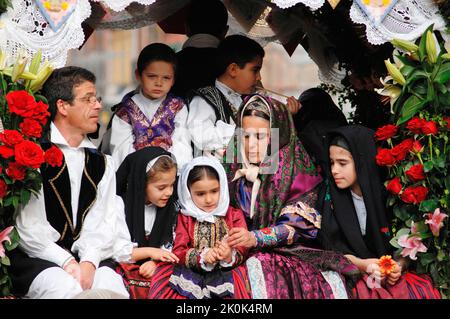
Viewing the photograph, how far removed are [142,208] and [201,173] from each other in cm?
52

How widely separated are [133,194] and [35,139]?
89 cm

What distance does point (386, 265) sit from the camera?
7.10m

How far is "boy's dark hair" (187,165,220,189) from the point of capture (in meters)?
7.32

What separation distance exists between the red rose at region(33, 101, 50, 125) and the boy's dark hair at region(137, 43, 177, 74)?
136 cm

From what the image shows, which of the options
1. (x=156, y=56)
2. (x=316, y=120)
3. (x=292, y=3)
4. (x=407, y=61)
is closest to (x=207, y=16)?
(x=156, y=56)

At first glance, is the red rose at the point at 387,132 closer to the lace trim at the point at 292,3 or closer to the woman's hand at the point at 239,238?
the lace trim at the point at 292,3

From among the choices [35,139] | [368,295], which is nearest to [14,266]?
[35,139]

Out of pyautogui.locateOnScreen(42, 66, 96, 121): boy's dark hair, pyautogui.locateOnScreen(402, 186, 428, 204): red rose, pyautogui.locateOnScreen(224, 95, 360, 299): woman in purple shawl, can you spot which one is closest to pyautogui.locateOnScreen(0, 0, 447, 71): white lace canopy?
pyautogui.locateOnScreen(42, 66, 96, 121): boy's dark hair

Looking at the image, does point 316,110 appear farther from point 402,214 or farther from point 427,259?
point 427,259

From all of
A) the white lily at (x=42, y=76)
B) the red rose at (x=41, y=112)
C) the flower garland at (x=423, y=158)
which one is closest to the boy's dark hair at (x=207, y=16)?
the flower garland at (x=423, y=158)

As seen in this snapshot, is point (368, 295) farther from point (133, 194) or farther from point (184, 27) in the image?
point (184, 27)

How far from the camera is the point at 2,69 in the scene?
274 inches

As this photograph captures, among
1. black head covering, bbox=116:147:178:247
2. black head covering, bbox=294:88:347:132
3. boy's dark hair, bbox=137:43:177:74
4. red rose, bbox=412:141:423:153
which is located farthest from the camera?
black head covering, bbox=294:88:347:132

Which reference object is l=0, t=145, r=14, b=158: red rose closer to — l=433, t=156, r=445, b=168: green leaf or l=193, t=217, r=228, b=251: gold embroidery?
l=193, t=217, r=228, b=251: gold embroidery
